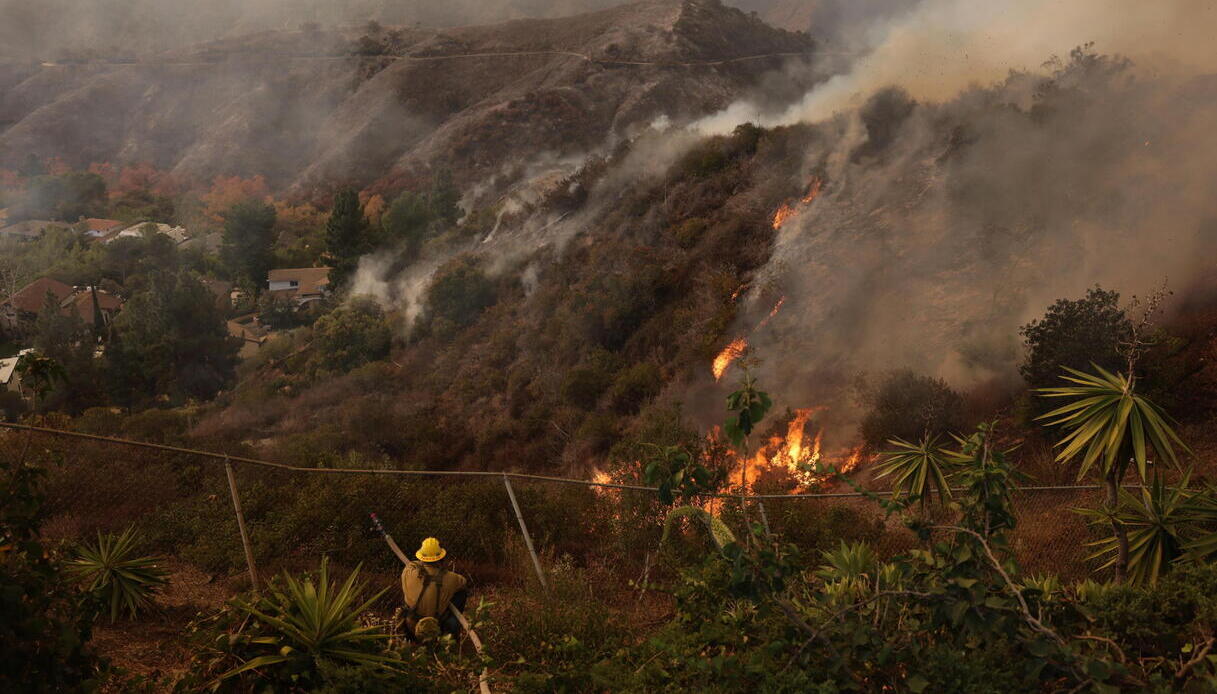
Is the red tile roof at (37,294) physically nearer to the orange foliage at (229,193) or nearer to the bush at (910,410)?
the orange foliage at (229,193)

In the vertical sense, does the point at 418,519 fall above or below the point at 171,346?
above

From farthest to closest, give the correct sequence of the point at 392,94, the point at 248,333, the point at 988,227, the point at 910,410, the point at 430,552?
1. the point at 392,94
2. the point at 248,333
3. the point at 988,227
4. the point at 910,410
5. the point at 430,552

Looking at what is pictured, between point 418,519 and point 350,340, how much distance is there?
28.1 metres

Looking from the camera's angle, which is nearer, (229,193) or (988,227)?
(988,227)

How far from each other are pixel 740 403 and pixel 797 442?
13.0 m

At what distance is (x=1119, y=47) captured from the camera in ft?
78.1

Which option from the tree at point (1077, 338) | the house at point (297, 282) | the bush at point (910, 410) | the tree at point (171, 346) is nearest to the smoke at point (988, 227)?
the bush at point (910, 410)

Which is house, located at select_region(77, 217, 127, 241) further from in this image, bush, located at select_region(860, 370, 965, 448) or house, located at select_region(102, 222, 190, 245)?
bush, located at select_region(860, 370, 965, 448)

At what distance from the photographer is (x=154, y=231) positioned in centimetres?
5941

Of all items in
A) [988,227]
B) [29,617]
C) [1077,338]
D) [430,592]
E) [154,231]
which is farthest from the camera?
[154,231]

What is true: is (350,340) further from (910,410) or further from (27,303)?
(27,303)

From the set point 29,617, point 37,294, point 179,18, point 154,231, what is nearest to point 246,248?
point 154,231

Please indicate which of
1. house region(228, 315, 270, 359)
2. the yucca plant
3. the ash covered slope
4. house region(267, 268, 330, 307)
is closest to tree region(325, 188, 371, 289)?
house region(267, 268, 330, 307)

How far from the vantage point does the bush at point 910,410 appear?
15258mm
